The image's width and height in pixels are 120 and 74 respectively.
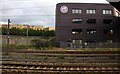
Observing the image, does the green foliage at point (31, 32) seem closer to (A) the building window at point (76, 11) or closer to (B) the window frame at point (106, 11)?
(A) the building window at point (76, 11)

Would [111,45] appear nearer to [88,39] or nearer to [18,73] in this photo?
[88,39]

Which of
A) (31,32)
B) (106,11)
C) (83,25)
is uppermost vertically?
(106,11)

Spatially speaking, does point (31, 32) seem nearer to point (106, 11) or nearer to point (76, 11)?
point (76, 11)

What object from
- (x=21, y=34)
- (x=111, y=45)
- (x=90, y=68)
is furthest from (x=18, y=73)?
(x=21, y=34)

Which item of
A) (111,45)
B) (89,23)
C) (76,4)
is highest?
(76,4)

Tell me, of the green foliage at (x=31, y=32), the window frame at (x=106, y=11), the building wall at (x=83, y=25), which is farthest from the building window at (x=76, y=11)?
the green foliage at (x=31, y=32)

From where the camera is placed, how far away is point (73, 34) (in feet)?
206

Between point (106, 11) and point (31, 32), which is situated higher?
point (106, 11)

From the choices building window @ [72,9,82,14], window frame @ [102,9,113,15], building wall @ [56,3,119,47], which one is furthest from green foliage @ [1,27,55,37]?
window frame @ [102,9,113,15]

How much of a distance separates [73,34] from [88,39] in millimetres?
3762

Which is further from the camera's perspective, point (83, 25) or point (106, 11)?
point (106, 11)

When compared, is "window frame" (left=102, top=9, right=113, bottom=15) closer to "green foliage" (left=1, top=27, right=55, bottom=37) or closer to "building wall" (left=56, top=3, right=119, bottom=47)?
"building wall" (left=56, top=3, right=119, bottom=47)

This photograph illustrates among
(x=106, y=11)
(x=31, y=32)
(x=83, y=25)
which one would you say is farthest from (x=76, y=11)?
(x=31, y=32)

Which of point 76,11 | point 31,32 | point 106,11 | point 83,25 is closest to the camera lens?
point 83,25
